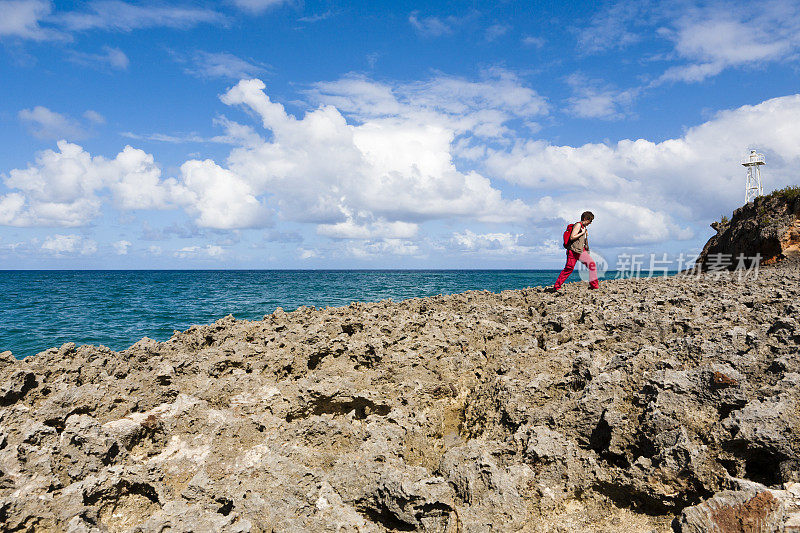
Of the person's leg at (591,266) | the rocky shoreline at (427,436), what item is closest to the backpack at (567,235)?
the person's leg at (591,266)

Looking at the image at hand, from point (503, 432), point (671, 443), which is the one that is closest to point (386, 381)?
point (503, 432)

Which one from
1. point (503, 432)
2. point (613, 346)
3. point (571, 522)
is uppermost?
point (613, 346)

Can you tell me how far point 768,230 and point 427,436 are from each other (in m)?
19.3

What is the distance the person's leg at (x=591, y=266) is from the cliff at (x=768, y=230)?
36.1 feet

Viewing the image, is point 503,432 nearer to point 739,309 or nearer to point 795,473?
point 795,473

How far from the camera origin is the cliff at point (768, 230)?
17109 millimetres

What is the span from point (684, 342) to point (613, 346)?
85 centimetres

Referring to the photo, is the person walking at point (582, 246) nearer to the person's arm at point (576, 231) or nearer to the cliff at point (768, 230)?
the person's arm at point (576, 231)

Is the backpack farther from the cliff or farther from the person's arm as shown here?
the cliff

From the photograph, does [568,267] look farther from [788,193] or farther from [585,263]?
[788,193]

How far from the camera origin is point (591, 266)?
428 inches

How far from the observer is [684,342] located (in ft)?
16.4

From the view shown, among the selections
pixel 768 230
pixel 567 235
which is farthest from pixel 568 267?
pixel 768 230

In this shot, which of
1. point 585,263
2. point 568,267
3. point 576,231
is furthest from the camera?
point 568,267
